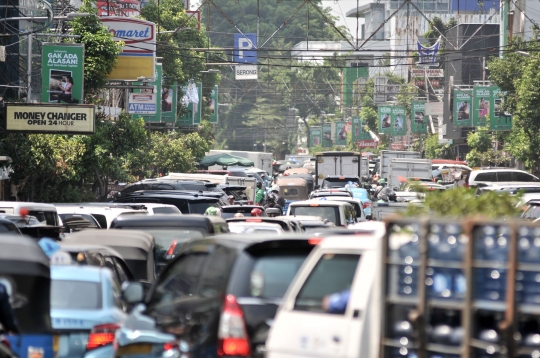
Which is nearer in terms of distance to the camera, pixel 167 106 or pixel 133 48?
pixel 133 48

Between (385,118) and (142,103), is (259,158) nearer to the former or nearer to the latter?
(385,118)

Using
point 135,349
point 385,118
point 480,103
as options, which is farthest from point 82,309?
point 385,118

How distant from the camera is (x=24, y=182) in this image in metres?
30.3

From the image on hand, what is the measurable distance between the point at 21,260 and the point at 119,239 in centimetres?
541

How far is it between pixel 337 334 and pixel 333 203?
17976mm

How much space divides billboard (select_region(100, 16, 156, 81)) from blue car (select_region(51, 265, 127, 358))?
29.9 metres

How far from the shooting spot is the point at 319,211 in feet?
81.6

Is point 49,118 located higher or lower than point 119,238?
higher

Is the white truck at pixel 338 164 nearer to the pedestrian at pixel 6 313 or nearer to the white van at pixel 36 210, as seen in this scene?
the white van at pixel 36 210

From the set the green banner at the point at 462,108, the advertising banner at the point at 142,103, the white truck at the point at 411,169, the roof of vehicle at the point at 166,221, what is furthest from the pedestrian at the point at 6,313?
the green banner at the point at 462,108

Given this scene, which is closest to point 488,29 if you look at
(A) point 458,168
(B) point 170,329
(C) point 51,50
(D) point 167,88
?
(A) point 458,168

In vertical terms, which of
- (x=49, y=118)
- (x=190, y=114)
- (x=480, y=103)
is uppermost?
(x=480, y=103)

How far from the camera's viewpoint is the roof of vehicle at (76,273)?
8836 mm

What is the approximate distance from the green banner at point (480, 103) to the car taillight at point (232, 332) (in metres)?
Answer: 48.8
